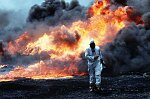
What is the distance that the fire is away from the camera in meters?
44.4

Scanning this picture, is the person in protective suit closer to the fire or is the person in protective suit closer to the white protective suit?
the white protective suit

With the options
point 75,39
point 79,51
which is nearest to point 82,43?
point 75,39

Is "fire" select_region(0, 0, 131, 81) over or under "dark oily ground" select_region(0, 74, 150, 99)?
over

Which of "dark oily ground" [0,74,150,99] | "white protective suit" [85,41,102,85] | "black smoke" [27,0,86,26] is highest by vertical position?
"black smoke" [27,0,86,26]

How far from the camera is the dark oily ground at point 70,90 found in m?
24.8

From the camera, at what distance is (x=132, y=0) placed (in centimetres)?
5534

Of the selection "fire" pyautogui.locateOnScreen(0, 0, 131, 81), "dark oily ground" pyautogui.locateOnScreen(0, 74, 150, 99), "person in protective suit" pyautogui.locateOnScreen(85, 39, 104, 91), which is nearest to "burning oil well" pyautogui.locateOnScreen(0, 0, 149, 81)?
"fire" pyautogui.locateOnScreen(0, 0, 131, 81)

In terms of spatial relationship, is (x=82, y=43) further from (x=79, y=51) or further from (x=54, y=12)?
(x=54, y=12)

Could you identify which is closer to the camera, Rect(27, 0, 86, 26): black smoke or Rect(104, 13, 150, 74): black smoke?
Rect(104, 13, 150, 74): black smoke

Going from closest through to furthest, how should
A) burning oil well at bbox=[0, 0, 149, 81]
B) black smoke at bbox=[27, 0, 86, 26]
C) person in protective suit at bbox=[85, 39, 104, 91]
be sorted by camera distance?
person in protective suit at bbox=[85, 39, 104, 91], burning oil well at bbox=[0, 0, 149, 81], black smoke at bbox=[27, 0, 86, 26]

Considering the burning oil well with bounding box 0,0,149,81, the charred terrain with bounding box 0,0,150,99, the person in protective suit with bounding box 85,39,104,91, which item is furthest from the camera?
the burning oil well with bounding box 0,0,149,81

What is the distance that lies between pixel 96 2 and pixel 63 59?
41.1 feet

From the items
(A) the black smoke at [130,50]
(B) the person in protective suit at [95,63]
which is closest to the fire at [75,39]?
(A) the black smoke at [130,50]

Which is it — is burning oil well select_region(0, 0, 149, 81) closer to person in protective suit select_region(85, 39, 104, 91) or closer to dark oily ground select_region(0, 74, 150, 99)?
dark oily ground select_region(0, 74, 150, 99)
